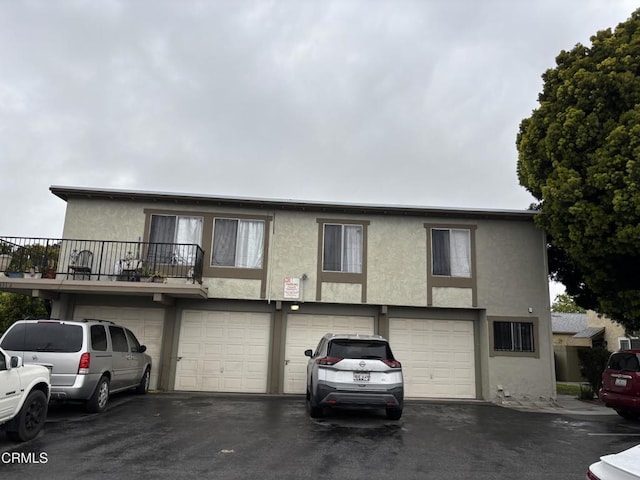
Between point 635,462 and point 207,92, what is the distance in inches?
718

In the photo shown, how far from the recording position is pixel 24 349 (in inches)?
343

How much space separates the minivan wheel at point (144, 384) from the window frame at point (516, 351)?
9.73 meters

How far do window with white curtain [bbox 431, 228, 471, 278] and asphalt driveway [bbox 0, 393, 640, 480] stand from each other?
4371 millimetres

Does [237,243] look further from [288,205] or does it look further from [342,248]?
[342,248]

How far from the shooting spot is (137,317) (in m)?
13.9

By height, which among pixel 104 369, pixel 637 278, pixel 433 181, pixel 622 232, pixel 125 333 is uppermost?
pixel 433 181

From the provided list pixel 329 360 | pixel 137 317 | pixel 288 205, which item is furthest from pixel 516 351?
pixel 137 317

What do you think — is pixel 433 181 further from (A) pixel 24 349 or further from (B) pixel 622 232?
(A) pixel 24 349

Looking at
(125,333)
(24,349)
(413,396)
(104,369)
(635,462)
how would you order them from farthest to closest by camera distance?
1. (413,396)
2. (125,333)
3. (104,369)
4. (24,349)
5. (635,462)

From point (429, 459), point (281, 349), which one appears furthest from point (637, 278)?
point (281, 349)

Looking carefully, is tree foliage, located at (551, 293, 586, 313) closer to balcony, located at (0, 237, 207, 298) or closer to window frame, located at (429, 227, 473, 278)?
window frame, located at (429, 227, 473, 278)

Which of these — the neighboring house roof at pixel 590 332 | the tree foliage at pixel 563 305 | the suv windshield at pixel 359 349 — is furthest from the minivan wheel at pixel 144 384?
the tree foliage at pixel 563 305

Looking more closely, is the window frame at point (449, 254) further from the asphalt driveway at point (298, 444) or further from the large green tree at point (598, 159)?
the asphalt driveway at point (298, 444)

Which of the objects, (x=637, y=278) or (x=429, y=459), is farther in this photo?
(x=637, y=278)
